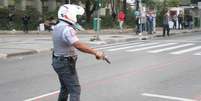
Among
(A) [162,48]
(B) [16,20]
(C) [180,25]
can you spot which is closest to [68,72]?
(A) [162,48]

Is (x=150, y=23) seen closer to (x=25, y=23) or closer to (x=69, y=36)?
(x=25, y=23)

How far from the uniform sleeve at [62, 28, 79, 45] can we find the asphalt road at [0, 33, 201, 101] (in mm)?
2798

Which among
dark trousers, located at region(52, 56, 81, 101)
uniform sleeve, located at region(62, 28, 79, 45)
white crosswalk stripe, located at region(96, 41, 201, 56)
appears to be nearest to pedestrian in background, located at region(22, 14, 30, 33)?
white crosswalk stripe, located at region(96, 41, 201, 56)

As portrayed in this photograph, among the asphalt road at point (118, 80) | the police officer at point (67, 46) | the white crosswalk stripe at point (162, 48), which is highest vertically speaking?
the police officer at point (67, 46)

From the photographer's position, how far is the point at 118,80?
11.9m

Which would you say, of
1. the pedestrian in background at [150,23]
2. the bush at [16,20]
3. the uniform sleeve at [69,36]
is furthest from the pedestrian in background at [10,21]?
the uniform sleeve at [69,36]

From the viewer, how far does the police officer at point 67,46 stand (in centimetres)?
688

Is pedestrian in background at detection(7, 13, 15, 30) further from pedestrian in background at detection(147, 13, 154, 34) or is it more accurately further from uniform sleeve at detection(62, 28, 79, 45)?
uniform sleeve at detection(62, 28, 79, 45)

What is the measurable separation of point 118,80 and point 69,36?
522cm

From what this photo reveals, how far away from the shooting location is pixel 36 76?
13102 mm

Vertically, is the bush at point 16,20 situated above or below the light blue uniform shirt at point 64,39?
below

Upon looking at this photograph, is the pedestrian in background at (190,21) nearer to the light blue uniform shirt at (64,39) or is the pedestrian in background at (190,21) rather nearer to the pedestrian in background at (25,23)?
the pedestrian in background at (25,23)

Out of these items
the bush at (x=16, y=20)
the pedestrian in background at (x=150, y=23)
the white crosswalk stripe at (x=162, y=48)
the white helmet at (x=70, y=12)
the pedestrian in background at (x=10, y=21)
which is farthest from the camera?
the bush at (x=16, y=20)

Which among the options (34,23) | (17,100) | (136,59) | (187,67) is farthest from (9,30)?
(17,100)
